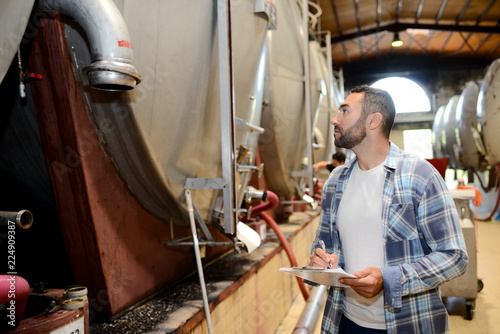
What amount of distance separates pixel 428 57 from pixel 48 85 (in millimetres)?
14133

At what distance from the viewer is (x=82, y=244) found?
150cm

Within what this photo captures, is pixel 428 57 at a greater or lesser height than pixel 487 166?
greater

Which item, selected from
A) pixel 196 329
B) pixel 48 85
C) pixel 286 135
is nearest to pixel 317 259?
pixel 196 329

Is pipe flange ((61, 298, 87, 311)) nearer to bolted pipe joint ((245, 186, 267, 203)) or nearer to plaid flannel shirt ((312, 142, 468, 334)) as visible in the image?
plaid flannel shirt ((312, 142, 468, 334))

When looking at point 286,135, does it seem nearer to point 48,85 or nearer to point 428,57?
point 48,85

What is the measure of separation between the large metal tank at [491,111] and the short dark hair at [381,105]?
18.2 feet

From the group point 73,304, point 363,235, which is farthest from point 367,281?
point 73,304

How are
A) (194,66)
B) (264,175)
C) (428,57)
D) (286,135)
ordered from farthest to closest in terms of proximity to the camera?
(428,57) < (264,175) < (286,135) < (194,66)

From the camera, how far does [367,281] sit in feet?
3.88

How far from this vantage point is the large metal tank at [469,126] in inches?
290

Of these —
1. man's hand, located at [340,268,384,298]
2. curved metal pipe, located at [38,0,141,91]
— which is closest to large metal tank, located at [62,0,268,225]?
curved metal pipe, located at [38,0,141,91]

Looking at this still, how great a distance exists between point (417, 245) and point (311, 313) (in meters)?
1.37

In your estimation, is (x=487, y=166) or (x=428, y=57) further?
(x=428, y=57)

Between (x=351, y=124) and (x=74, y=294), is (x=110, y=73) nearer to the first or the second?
(x=74, y=294)
